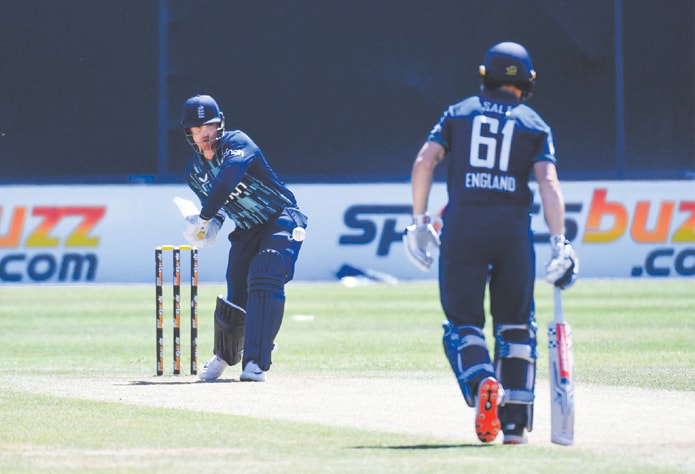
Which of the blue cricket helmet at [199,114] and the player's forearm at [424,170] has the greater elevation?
the blue cricket helmet at [199,114]

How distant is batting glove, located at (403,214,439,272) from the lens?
8.02 meters

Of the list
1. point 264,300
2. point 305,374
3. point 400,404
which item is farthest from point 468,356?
point 305,374

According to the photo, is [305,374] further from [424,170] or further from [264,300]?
[424,170]

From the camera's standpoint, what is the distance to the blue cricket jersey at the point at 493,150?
25.9 feet

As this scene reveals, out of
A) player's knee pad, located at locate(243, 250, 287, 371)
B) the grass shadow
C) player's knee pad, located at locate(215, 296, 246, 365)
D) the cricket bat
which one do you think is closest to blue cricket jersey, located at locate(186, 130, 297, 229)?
player's knee pad, located at locate(243, 250, 287, 371)

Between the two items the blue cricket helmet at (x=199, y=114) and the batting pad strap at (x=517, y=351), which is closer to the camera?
the batting pad strap at (x=517, y=351)

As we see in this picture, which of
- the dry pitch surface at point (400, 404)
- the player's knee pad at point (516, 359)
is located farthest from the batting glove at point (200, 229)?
the player's knee pad at point (516, 359)

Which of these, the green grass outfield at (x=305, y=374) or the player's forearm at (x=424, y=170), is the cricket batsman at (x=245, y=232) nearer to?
the green grass outfield at (x=305, y=374)

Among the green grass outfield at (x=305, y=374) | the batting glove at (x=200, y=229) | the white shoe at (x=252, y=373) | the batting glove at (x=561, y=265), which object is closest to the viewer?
the green grass outfield at (x=305, y=374)

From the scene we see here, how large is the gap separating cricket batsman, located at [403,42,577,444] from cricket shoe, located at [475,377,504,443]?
5.2 inches

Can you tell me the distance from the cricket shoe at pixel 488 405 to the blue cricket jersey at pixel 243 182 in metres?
3.62

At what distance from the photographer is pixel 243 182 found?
11.2 meters

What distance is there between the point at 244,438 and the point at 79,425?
1150 mm

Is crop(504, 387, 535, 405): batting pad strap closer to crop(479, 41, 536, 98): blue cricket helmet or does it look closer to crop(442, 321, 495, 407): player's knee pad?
crop(442, 321, 495, 407): player's knee pad
